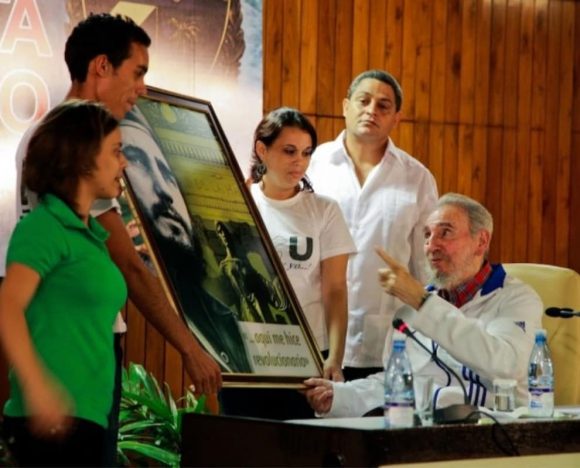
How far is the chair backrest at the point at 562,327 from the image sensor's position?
4.39 meters

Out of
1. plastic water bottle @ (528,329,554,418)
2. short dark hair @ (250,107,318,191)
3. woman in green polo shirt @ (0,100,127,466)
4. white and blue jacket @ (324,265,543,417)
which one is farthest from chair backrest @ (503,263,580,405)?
woman in green polo shirt @ (0,100,127,466)

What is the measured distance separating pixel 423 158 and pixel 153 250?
12.8ft

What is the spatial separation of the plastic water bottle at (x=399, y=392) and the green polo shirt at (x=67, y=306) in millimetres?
732

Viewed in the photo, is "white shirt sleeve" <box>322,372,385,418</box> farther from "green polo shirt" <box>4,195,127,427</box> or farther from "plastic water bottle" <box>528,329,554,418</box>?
"green polo shirt" <box>4,195,127,427</box>

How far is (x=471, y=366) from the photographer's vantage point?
394cm

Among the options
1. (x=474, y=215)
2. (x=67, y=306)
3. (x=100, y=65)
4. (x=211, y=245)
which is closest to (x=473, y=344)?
(x=474, y=215)

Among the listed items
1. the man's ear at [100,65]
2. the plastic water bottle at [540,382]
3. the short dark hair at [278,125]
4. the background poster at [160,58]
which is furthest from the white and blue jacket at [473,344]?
the background poster at [160,58]

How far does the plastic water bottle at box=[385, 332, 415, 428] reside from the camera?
309cm

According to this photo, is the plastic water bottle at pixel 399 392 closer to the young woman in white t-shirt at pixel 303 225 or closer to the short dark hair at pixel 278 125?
the young woman in white t-shirt at pixel 303 225

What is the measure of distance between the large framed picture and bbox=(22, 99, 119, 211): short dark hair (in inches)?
28.7

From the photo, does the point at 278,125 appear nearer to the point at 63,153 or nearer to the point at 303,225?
the point at 303,225

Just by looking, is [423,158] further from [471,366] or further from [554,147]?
[471,366]

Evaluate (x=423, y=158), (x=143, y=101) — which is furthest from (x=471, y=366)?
(x=423, y=158)

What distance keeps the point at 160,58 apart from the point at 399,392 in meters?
3.48
